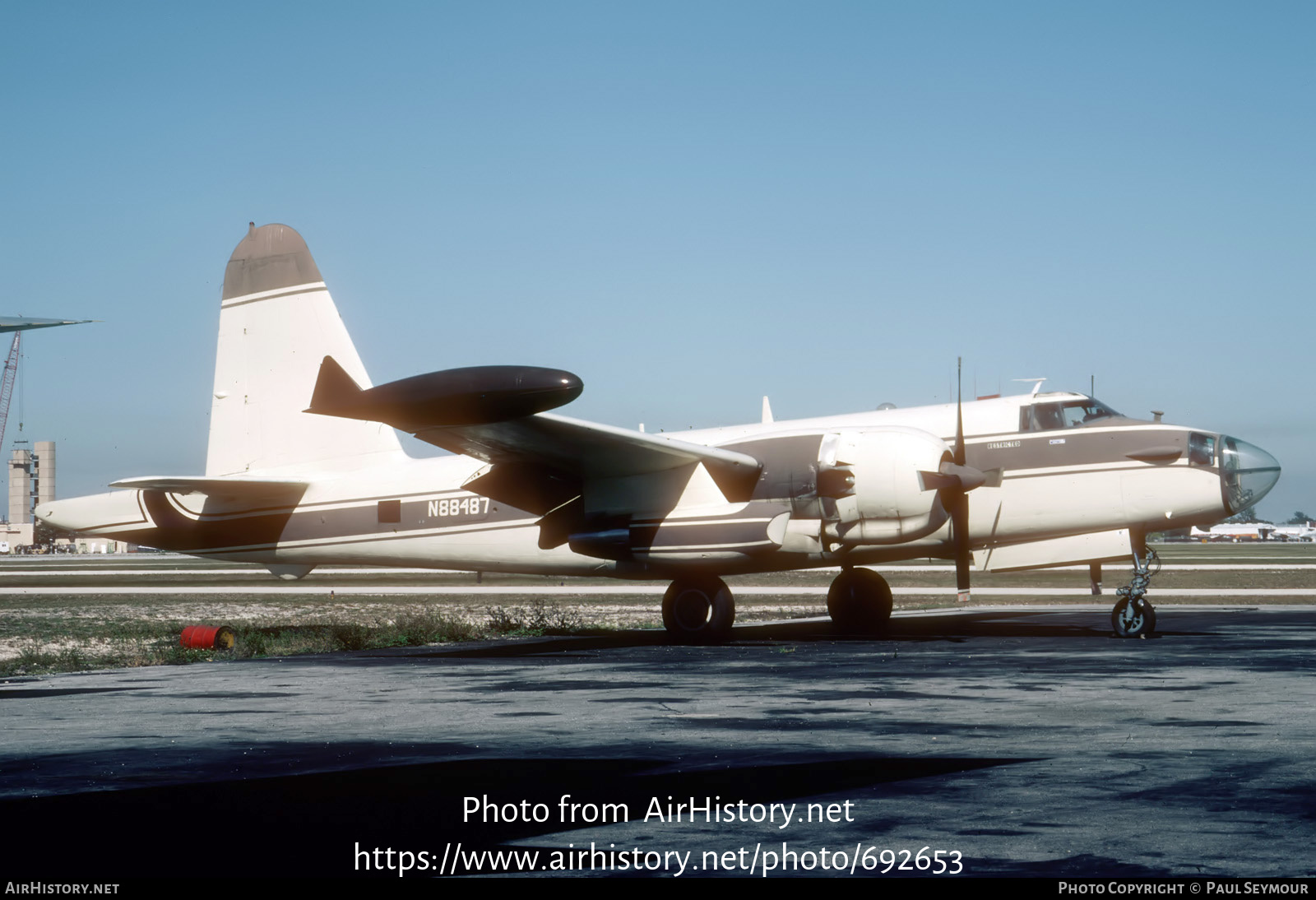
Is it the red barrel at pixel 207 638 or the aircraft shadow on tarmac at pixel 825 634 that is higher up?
the red barrel at pixel 207 638

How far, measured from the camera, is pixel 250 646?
68.5ft

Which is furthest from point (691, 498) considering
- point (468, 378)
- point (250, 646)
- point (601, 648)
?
point (250, 646)

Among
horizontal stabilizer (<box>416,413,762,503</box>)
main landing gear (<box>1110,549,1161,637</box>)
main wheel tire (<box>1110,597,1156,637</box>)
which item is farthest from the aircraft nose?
horizontal stabilizer (<box>416,413,762,503</box>)

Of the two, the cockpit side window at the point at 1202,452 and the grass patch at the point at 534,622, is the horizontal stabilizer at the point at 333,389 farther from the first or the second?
the cockpit side window at the point at 1202,452

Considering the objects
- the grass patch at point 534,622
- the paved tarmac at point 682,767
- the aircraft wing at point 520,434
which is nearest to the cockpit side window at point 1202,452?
the paved tarmac at point 682,767

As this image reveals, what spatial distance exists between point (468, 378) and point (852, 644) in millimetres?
8465

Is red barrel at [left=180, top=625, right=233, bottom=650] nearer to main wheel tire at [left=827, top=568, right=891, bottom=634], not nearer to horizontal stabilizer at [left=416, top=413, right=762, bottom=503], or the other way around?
horizontal stabilizer at [left=416, top=413, right=762, bottom=503]

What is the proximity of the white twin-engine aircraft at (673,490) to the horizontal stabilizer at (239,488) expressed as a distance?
0.05 metres

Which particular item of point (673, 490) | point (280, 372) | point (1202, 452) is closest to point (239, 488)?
point (280, 372)

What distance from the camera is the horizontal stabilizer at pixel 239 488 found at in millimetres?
21750

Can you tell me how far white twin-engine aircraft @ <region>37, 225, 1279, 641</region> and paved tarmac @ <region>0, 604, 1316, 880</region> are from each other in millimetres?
3967

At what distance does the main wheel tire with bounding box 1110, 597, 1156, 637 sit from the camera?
19.7 m

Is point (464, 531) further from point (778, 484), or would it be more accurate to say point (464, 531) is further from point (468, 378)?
point (468, 378)

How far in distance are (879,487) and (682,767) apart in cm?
1163
